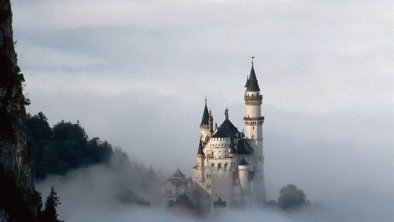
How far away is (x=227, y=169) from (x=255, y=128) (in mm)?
7563

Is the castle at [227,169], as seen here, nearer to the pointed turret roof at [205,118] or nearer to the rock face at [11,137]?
the pointed turret roof at [205,118]

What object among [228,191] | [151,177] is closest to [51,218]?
[228,191]

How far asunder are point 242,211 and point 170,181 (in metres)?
Result: 9.44

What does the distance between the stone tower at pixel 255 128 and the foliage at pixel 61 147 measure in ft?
64.7

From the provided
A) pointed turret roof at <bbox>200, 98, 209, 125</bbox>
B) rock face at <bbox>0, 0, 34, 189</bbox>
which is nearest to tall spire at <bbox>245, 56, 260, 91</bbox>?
pointed turret roof at <bbox>200, 98, 209, 125</bbox>

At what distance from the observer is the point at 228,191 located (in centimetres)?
17050

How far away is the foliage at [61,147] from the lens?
17100cm

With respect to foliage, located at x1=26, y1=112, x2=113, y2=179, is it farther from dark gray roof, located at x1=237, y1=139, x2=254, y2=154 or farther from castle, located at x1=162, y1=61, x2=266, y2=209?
Answer: dark gray roof, located at x1=237, y1=139, x2=254, y2=154

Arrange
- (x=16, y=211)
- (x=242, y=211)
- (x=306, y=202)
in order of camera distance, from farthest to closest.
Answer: (x=306, y=202) → (x=242, y=211) → (x=16, y=211)

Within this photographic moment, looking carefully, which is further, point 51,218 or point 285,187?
point 285,187

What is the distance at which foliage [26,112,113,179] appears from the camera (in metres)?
171

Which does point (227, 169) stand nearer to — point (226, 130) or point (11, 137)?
point (226, 130)

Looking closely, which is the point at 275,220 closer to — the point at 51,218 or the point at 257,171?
the point at 257,171

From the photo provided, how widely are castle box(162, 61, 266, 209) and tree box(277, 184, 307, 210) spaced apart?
449cm
